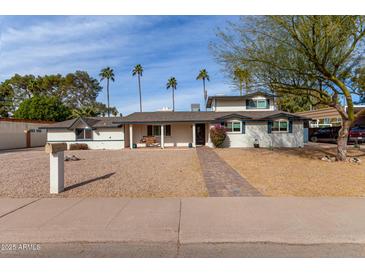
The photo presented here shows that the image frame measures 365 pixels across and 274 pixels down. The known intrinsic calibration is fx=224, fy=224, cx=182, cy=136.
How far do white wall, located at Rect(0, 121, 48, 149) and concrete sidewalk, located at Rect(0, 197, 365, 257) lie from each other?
24.4 m

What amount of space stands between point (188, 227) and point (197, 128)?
19.3 metres

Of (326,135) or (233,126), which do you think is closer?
(233,126)

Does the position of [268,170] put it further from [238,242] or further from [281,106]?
[281,106]

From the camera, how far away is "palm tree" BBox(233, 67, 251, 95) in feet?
36.9

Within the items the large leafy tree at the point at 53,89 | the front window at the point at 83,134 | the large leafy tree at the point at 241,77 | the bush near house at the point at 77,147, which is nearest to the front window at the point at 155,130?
the front window at the point at 83,134

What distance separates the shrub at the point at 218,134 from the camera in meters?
19.8

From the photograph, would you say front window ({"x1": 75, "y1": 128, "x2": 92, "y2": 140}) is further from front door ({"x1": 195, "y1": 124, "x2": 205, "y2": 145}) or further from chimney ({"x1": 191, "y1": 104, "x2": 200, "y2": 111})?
chimney ({"x1": 191, "y1": 104, "x2": 200, "y2": 111})

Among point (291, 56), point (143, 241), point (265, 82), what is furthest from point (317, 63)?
point (143, 241)

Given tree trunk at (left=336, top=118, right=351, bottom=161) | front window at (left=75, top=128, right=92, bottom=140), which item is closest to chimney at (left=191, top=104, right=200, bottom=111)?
front window at (left=75, top=128, right=92, bottom=140)

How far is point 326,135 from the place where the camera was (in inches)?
1009

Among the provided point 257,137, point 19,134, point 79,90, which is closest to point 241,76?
point 257,137

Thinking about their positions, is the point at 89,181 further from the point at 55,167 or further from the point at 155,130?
the point at 155,130

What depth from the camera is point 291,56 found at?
34.8ft

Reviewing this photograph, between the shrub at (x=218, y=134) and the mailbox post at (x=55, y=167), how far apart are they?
14.7 m
